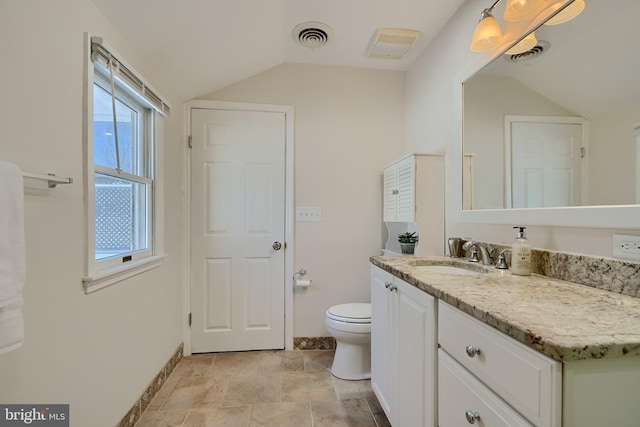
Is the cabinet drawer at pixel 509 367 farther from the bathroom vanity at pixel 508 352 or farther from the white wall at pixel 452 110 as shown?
the white wall at pixel 452 110

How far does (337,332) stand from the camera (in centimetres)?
199

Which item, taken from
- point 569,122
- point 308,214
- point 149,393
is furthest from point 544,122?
point 149,393

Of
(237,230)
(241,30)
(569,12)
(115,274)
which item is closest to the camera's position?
(569,12)

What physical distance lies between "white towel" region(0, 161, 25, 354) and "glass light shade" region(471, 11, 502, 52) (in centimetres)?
183

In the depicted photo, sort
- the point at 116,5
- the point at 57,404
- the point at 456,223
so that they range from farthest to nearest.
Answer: the point at 456,223
the point at 116,5
the point at 57,404

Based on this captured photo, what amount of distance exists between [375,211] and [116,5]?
2.07m

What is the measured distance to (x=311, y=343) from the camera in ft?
8.11

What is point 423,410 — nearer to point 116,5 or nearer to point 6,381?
point 6,381

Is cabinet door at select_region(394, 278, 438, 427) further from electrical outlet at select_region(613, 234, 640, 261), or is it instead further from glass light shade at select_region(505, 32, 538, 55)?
glass light shade at select_region(505, 32, 538, 55)

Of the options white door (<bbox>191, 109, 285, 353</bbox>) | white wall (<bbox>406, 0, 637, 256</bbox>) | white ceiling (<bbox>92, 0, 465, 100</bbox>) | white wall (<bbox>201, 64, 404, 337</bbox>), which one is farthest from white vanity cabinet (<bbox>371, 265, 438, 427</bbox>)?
white ceiling (<bbox>92, 0, 465, 100</bbox>)

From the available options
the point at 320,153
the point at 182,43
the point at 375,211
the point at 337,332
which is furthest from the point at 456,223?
the point at 182,43

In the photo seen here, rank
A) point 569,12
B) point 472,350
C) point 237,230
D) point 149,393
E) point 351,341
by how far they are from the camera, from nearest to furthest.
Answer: point 472,350
point 569,12
point 149,393
point 351,341
point 237,230

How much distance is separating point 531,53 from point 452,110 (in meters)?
0.56

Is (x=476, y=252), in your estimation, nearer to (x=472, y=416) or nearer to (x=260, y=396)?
(x=472, y=416)
